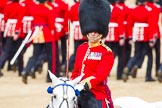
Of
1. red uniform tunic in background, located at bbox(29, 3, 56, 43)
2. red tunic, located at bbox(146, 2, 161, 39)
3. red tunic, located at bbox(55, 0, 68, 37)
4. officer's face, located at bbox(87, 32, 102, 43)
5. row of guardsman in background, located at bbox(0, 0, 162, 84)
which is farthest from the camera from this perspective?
red tunic, located at bbox(55, 0, 68, 37)

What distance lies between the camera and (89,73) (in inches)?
240

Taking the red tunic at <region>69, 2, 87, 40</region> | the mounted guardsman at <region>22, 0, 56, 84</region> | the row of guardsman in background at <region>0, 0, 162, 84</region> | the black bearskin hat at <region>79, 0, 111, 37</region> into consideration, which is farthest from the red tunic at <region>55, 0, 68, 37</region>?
the black bearskin hat at <region>79, 0, 111, 37</region>

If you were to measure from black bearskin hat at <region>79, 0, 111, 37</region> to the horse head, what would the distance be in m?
→ 0.79

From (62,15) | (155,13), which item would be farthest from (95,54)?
(62,15)

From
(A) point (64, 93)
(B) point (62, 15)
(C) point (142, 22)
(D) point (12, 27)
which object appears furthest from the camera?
(D) point (12, 27)

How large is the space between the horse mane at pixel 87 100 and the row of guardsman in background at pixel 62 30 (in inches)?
243

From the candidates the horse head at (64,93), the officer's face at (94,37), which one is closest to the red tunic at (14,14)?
the officer's face at (94,37)

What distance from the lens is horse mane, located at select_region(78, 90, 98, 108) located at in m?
5.91

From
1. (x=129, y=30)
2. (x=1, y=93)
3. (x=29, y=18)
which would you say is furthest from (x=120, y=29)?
(x=1, y=93)

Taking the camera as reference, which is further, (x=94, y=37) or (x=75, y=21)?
(x=75, y=21)

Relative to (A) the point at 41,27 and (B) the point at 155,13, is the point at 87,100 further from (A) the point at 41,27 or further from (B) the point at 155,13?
(B) the point at 155,13

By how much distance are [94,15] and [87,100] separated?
0.76 m

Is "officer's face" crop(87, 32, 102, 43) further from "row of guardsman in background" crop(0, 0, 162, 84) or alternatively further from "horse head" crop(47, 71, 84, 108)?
"row of guardsman in background" crop(0, 0, 162, 84)

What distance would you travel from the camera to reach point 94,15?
631 centimetres
